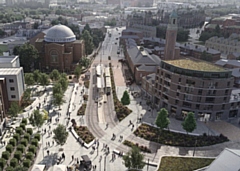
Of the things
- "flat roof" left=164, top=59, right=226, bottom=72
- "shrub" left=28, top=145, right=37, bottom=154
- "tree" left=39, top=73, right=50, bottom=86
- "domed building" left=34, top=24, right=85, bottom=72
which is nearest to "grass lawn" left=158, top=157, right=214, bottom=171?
"shrub" left=28, top=145, right=37, bottom=154

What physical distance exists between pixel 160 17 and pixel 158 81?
143047mm

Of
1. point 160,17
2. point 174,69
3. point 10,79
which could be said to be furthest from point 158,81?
point 160,17

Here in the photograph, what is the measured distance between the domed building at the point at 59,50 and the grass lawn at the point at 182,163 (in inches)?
2395

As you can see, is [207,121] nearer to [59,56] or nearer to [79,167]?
[79,167]

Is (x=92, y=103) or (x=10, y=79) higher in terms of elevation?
(x=10, y=79)

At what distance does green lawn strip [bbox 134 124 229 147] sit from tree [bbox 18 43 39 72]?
52.4m

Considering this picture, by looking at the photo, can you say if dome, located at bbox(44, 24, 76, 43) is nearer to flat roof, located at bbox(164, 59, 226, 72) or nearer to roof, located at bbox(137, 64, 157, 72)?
roof, located at bbox(137, 64, 157, 72)

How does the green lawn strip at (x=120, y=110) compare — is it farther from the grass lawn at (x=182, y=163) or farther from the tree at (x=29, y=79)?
the tree at (x=29, y=79)

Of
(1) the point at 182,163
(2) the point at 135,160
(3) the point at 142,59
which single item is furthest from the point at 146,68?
(2) the point at 135,160

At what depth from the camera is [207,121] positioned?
57.4 meters

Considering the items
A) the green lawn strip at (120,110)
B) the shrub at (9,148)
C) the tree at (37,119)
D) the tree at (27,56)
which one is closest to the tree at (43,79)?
the tree at (27,56)

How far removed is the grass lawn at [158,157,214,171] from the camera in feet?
131

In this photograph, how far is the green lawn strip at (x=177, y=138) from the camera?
47.6m

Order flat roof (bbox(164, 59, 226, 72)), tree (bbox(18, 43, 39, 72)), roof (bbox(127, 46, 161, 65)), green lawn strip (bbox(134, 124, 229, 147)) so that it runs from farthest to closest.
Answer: roof (bbox(127, 46, 161, 65)) → tree (bbox(18, 43, 39, 72)) → flat roof (bbox(164, 59, 226, 72)) → green lawn strip (bbox(134, 124, 229, 147))
